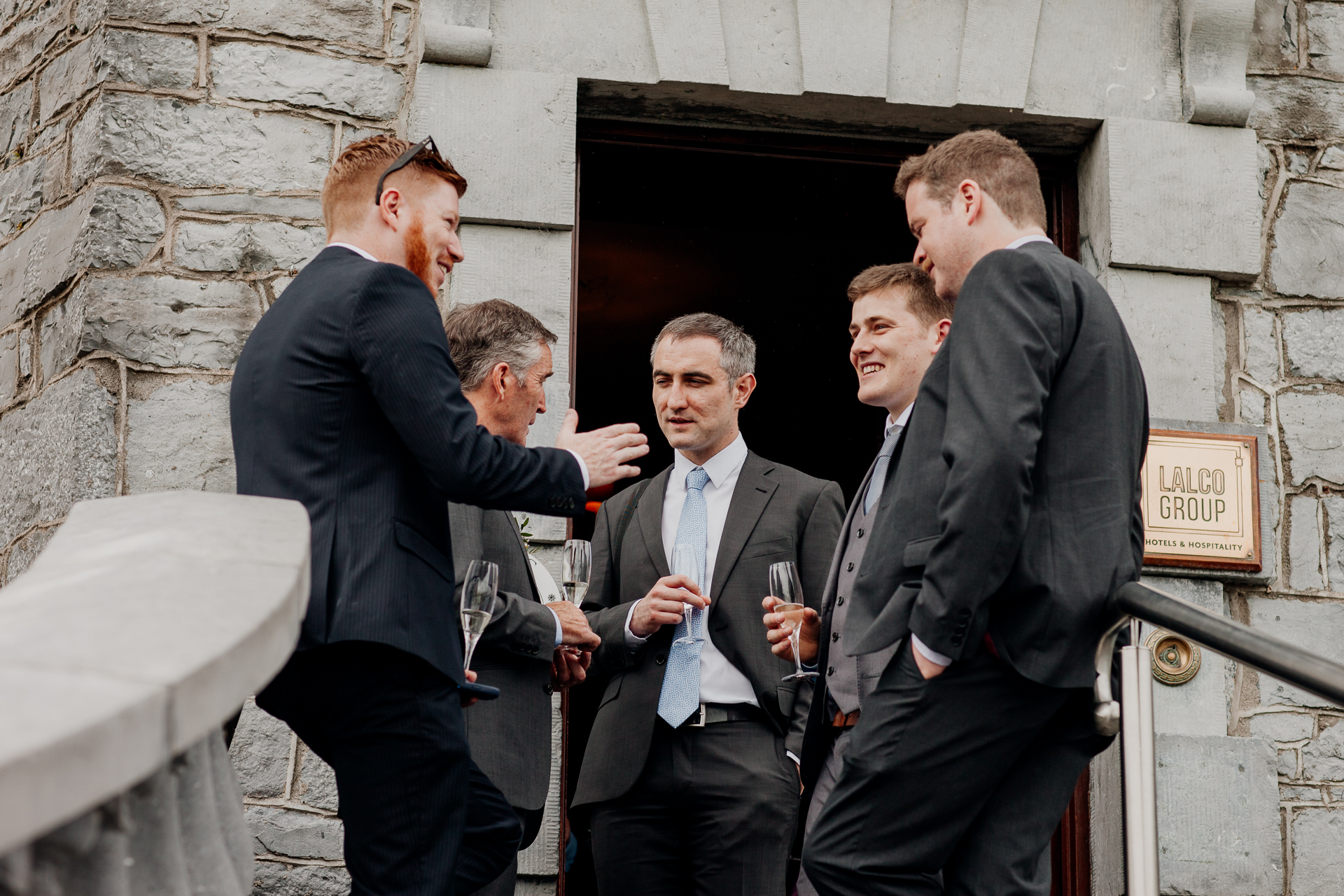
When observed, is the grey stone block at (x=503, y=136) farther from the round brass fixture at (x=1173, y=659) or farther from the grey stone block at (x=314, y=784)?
the round brass fixture at (x=1173, y=659)

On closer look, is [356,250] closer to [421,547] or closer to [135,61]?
[421,547]

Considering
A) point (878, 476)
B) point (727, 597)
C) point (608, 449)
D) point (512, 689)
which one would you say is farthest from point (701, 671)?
point (608, 449)

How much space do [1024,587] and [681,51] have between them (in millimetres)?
2599

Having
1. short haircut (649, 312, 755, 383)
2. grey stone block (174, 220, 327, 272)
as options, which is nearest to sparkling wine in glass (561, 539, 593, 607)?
short haircut (649, 312, 755, 383)

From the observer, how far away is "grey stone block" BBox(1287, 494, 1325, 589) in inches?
172

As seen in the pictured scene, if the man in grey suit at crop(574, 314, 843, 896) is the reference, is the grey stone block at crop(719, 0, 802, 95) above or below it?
above

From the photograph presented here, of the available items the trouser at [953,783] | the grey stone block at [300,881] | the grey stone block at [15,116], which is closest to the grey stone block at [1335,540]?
the grey stone block at [15,116]

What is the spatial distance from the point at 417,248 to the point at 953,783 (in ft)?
4.99

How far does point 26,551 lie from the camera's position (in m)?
4.08

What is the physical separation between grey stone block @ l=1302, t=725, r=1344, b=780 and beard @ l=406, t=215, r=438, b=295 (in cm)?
309

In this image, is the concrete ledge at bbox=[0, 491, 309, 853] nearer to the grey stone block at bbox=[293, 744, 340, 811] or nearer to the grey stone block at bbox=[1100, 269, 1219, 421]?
the grey stone block at bbox=[293, 744, 340, 811]

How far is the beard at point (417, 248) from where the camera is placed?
2879mm

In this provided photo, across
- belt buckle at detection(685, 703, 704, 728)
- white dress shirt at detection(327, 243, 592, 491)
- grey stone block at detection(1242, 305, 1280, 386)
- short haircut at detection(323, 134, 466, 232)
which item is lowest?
belt buckle at detection(685, 703, 704, 728)

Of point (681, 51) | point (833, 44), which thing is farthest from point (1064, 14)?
point (681, 51)
